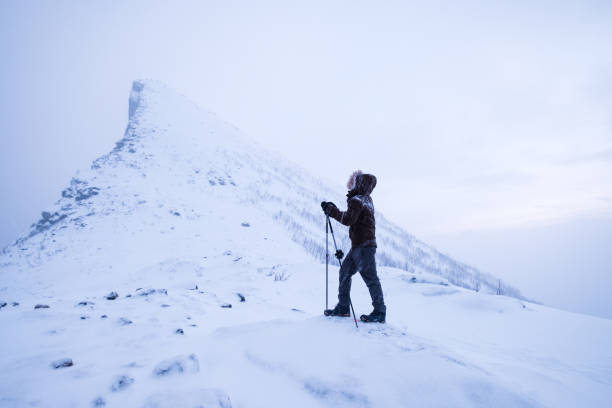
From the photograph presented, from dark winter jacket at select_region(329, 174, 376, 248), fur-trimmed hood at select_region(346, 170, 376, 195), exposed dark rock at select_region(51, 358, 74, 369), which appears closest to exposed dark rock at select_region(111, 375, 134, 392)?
exposed dark rock at select_region(51, 358, 74, 369)

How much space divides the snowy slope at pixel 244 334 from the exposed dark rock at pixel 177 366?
0.04 ft

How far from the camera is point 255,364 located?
2881mm

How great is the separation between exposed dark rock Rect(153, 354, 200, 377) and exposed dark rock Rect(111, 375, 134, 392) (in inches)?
8.0

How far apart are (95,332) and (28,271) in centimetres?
1140

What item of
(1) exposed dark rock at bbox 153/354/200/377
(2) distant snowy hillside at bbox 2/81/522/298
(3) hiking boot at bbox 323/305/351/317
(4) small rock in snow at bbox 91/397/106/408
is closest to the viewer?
(4) small rock in snow at bbox 91/397/106/408

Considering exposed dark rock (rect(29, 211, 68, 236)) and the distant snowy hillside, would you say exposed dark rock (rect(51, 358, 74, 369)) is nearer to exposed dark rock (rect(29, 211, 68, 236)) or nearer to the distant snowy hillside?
the distant snowy hillside

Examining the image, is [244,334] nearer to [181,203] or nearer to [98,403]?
[98,403]

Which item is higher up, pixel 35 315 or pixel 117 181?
pixel 117 181

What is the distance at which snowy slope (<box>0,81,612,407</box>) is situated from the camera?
2.38 metres

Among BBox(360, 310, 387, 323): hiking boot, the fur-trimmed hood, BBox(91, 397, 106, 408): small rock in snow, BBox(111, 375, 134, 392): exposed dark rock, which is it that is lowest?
BBox(91, 397, 106, 408): small rock in snow

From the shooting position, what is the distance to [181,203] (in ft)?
52.9

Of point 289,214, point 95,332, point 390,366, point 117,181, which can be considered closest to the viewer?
point 390,366

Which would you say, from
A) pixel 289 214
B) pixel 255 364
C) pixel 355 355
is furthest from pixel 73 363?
pixel 289 214

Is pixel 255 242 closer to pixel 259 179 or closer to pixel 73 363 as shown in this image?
pixel 73 363
